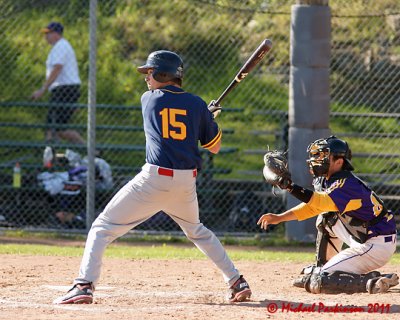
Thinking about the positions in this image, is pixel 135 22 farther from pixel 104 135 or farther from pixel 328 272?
pixel 328 272

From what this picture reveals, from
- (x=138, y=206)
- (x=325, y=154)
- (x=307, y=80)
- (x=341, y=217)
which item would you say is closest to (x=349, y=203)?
(x=341, y=217)

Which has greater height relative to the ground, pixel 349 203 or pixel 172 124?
pixel 172 124

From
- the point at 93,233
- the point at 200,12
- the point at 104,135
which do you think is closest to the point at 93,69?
the point at 200,12

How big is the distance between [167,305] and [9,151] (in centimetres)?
696

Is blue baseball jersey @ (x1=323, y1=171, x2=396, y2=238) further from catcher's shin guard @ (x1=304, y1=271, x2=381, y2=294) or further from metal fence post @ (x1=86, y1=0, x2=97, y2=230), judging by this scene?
metal fence post @ (x1=86, y1=0, x2=97, y2=230)

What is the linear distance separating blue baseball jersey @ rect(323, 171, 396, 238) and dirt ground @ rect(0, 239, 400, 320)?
46cm

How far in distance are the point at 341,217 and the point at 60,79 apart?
18.9 feet

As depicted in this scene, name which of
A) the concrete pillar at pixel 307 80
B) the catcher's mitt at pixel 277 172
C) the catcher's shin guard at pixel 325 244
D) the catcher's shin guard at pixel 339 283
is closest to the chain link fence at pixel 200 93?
the concrete pillar at pixel 307 80

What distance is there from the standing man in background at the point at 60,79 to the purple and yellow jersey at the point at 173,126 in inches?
220

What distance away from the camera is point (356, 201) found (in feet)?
20.5

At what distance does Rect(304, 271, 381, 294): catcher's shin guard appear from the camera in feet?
20.5

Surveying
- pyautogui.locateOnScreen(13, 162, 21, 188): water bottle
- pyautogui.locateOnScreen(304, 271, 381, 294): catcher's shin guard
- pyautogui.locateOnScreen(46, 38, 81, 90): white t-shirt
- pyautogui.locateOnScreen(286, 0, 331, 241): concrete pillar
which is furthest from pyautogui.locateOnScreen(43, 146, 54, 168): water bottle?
pyautogui.locateOnScreen(304, 271, 381, 294): catcher's shin guard

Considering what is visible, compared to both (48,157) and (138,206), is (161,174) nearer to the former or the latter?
(138,206)

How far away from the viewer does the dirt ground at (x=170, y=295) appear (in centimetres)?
547
